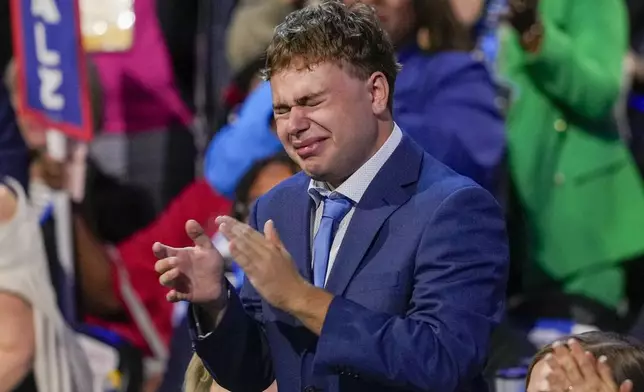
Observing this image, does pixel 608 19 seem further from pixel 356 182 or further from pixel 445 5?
pixel 356 182

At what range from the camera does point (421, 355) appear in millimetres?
1959

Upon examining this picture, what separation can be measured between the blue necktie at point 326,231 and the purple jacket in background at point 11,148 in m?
1.95

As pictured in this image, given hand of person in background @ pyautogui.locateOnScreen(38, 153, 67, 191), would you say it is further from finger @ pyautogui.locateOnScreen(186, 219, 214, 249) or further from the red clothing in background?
Answer: finger @ pyautogui.locateOnScreen(186, 219, 214, 249)

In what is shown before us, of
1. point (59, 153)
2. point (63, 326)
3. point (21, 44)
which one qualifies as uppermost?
point (21, 44)

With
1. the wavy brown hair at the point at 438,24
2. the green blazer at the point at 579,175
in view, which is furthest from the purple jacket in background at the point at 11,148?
the green blazer at the point at 579,175

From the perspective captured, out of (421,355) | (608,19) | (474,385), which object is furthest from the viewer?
(608,19)

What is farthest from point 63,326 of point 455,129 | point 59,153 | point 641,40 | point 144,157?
point 641,40

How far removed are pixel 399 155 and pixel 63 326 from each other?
1.68 meters

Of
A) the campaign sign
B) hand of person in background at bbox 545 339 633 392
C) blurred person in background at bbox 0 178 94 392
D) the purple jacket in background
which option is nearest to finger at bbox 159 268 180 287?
hand of person in background at bbox 545 339 633 392

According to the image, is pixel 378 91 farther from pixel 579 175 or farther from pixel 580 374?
pixel 579 175

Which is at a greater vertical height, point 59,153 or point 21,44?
point 21,44

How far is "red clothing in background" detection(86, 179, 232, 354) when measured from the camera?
423 centimetres

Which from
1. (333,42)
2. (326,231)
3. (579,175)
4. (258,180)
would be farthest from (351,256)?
(579,175)

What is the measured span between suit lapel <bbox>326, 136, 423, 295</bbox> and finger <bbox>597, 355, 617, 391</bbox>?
1.32ft
